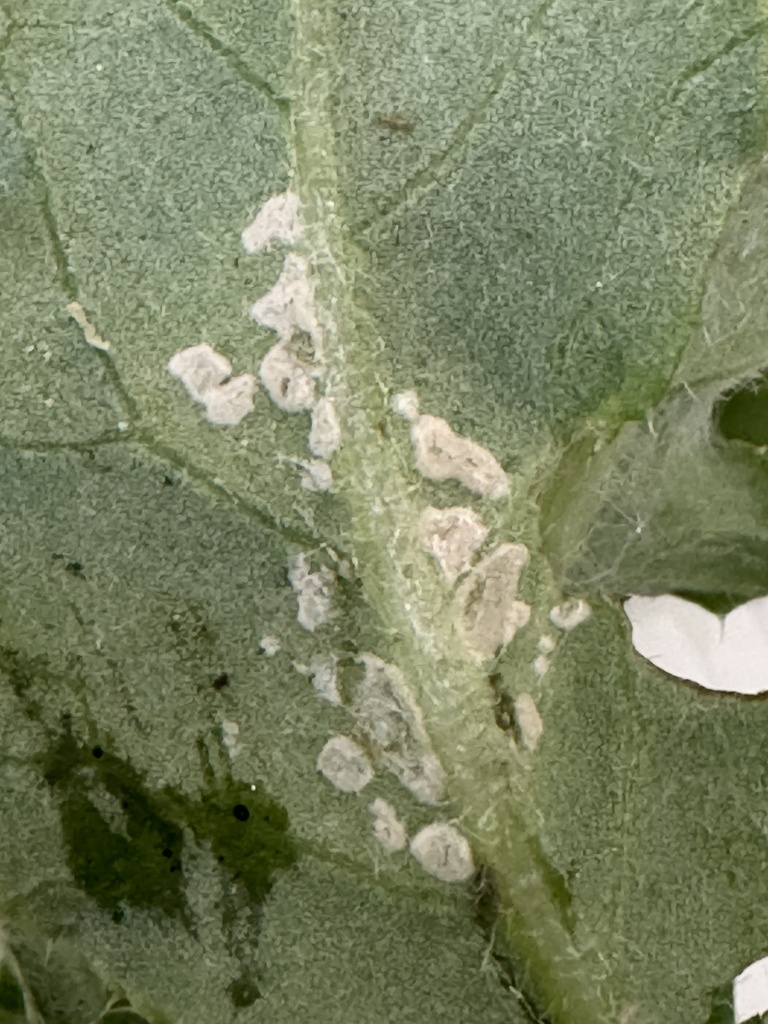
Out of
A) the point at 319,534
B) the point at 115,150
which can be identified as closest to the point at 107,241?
the point at 115,150

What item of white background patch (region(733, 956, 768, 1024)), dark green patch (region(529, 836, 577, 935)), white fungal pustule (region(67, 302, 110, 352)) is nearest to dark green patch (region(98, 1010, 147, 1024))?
dark green patch (region(529, 836, 577, 935))

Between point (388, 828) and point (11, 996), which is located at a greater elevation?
point (388, 828)

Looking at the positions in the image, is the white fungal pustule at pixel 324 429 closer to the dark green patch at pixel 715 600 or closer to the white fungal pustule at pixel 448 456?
the white fungal pustule at pixel 448 456

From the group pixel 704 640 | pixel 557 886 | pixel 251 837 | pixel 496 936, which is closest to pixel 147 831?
pixel 251 837

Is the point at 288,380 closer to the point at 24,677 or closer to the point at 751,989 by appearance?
the point at 24,677

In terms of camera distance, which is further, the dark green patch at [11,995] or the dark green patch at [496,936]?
the dark green patch at [11,995]

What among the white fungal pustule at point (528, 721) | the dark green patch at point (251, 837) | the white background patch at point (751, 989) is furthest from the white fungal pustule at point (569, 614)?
the white background patch at point (751, 989)

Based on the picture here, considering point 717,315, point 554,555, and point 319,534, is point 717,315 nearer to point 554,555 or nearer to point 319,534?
point 554,555

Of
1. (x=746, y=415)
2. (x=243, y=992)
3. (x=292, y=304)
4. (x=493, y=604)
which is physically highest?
(x=746, y=415)
